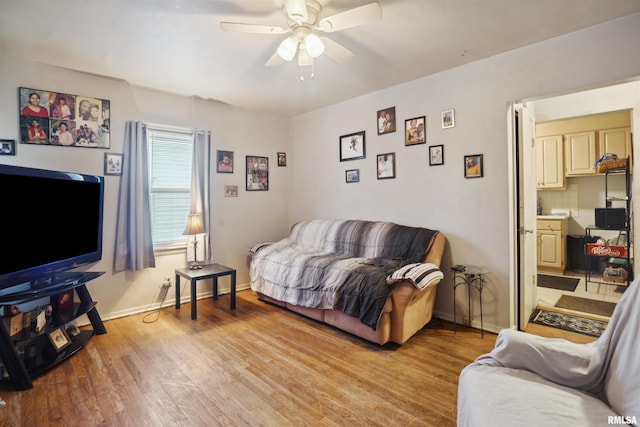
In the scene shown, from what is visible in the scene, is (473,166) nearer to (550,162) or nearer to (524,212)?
(524,212)

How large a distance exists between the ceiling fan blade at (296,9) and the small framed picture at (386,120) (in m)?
1.90

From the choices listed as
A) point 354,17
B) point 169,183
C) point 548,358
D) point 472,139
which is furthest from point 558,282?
point 169,183

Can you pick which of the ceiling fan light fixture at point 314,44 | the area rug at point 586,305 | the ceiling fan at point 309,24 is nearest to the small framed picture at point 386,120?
the ceiling fan at point 309,24

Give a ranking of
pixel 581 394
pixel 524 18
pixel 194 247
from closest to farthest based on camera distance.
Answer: pixel 581 394
pixel 524 18
pixel 194 247

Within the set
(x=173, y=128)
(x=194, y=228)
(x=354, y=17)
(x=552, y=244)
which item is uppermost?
(x=354, y=17)

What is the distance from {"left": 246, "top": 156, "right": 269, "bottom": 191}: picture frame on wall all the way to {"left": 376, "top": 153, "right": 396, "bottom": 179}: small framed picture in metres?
1.68

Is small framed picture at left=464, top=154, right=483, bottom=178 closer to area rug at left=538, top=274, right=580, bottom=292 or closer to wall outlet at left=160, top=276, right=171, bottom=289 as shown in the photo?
area rug at left=538, top=274, right=580, bottom=292

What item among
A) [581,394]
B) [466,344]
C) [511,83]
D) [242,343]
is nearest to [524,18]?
[511,83]

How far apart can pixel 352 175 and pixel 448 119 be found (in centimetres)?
131

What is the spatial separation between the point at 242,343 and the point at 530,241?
2.89 meters

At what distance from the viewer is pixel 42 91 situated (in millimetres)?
2877

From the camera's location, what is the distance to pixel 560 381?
128cm

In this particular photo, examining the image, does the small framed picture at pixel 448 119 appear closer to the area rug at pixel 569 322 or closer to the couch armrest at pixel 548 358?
the area rug at pixel 569 322

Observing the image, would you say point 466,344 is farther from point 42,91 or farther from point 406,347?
point 42,91
